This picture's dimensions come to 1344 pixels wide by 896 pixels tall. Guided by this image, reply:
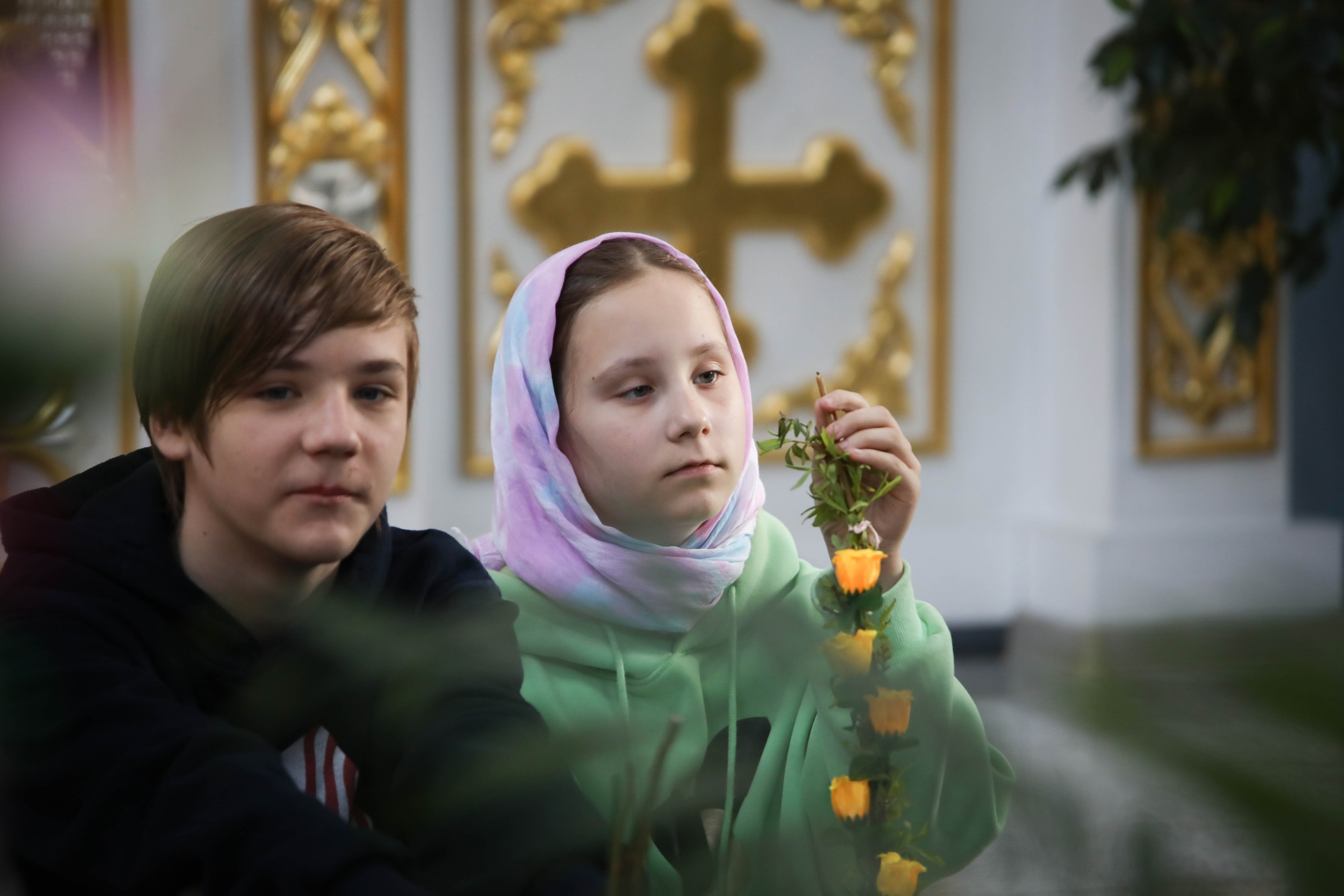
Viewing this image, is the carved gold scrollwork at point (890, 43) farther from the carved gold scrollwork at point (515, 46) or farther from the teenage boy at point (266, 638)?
the teenage boy at point (266, 638)

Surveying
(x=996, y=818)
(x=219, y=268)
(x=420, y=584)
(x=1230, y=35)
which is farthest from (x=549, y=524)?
(x=1230, y=35)

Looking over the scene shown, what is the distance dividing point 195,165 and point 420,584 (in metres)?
0.45

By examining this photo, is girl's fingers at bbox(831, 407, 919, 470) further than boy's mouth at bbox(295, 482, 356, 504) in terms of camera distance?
Yes

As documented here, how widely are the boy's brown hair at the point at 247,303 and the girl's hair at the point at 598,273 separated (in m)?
0.18

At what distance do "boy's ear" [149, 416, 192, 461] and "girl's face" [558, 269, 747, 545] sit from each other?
0.23m

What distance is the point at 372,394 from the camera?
0.57 m

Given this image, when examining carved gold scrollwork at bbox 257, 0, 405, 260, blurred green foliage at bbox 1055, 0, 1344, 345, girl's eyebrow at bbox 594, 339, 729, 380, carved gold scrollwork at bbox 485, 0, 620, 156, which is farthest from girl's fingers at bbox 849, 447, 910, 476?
carved gold scrollwork at bbox 485, 0, 620, 156

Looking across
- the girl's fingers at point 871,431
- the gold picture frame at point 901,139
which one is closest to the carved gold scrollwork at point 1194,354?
the gold picture frame at point 901,139

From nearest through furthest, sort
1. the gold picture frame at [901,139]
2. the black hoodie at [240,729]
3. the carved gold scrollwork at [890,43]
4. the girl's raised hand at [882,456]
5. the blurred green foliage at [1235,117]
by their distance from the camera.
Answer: the black hoodie at [240,729] < the girl's raised hand at [882,456] < the blurred green foliage at [1235,117] < the gold picture frame at [901,139] < the carved gold scrollwork at [890,43]

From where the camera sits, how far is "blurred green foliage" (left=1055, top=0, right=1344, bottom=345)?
6.86ft

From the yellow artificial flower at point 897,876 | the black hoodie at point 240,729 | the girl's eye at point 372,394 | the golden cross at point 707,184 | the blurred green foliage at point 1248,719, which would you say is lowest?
the yellow artificial flower at point 897,876

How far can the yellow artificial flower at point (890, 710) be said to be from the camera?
414 mm

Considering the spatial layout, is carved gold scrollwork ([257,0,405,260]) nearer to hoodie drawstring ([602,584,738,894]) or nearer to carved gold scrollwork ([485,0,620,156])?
carved gold scrollwork ([485,0,620,156])

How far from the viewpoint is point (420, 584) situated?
62 cm
